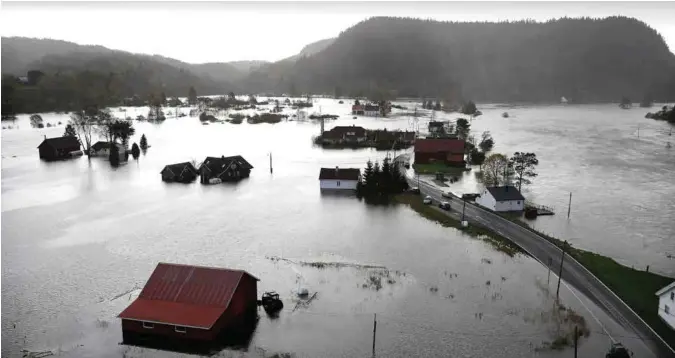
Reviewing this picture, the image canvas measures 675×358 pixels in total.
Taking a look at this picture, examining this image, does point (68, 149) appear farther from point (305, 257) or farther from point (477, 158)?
point (477, 158)

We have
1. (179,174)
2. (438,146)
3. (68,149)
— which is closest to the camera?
(179,174)

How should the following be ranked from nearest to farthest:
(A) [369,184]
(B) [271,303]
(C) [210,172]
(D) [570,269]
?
(B) [271,303], (D) [570,269], (A) [369,184], (C) [210,172]

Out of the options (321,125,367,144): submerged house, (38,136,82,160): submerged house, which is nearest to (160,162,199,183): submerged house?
(38,136,82,160): submerged house

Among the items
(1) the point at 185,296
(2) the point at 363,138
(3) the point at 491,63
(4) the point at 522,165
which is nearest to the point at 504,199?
(4) the point at 522,165

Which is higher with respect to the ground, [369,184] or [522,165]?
[522,165]

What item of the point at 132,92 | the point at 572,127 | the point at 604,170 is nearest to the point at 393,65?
the point at 132,92

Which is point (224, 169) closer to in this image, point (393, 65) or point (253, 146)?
point (253, 146)

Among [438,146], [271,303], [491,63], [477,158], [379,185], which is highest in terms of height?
[491,63]
